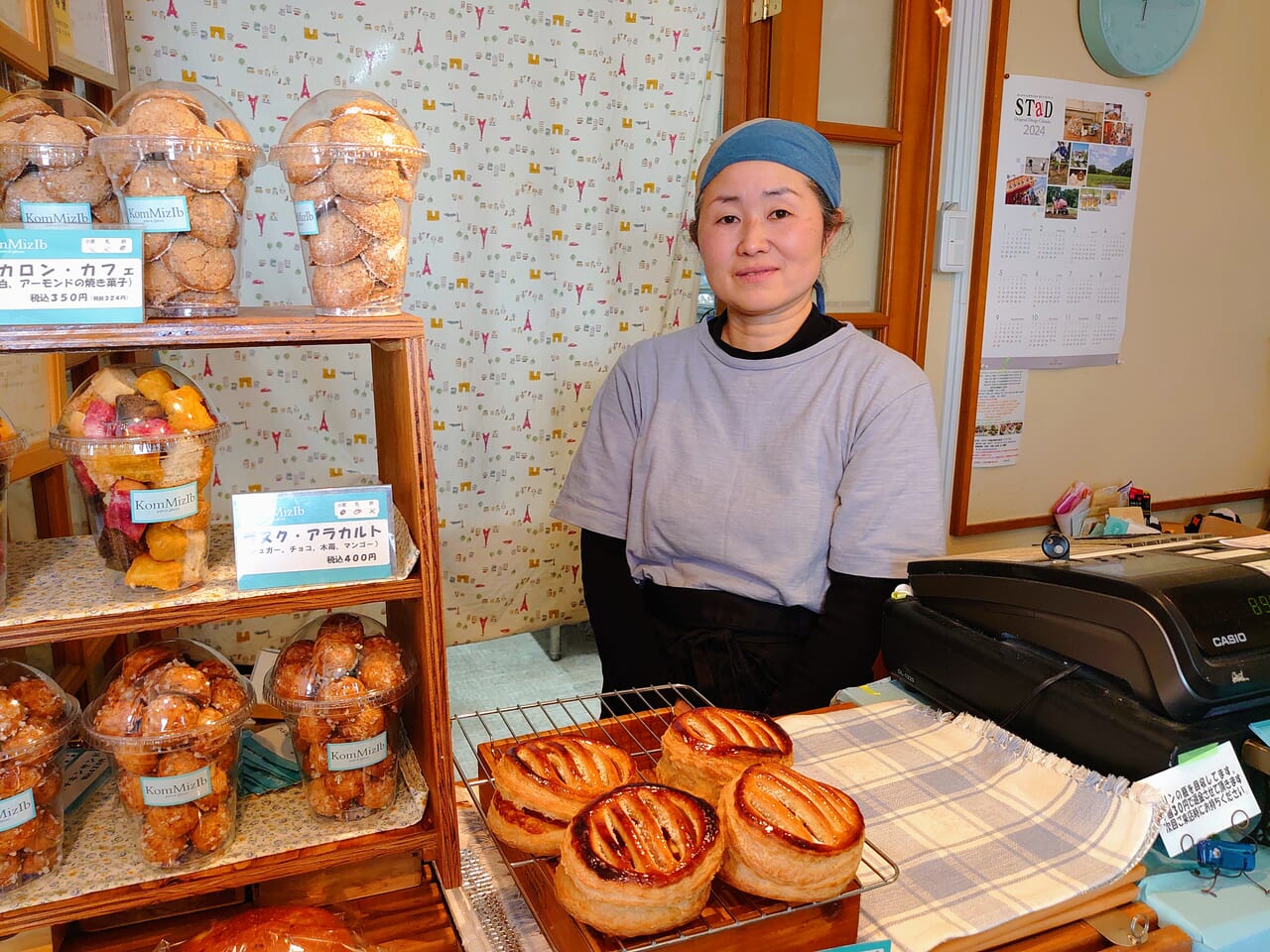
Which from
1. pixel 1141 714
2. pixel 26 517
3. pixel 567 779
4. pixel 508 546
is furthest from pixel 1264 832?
pixel 508 546

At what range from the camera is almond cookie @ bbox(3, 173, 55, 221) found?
2.41 feet

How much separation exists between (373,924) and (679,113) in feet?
7.47

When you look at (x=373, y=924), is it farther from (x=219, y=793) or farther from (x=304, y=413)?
(x=304, y=413)

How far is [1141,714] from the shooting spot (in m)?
0.95

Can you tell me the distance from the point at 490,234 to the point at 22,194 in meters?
1.76

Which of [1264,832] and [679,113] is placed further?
[679,113]

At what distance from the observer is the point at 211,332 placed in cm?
76

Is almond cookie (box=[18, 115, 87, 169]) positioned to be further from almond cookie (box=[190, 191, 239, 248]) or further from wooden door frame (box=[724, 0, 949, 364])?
wooden door frame (box=[724, 0, 949, 364])

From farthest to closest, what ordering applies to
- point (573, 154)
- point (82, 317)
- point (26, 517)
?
point (573, 154) → point (26, 517) → point (82, 317)

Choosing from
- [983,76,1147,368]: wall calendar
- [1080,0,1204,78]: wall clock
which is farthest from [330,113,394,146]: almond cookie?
[1080,0,1204,78]: wall clock

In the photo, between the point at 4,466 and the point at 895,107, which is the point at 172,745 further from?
the point at 895,107

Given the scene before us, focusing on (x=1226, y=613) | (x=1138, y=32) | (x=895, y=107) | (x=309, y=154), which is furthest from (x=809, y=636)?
(x=1138, y=32)

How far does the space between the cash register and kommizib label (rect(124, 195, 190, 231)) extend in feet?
3.31

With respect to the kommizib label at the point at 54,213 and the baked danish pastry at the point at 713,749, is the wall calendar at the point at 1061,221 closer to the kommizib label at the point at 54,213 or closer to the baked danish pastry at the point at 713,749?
the baked danish pastry at the point at 713,749
